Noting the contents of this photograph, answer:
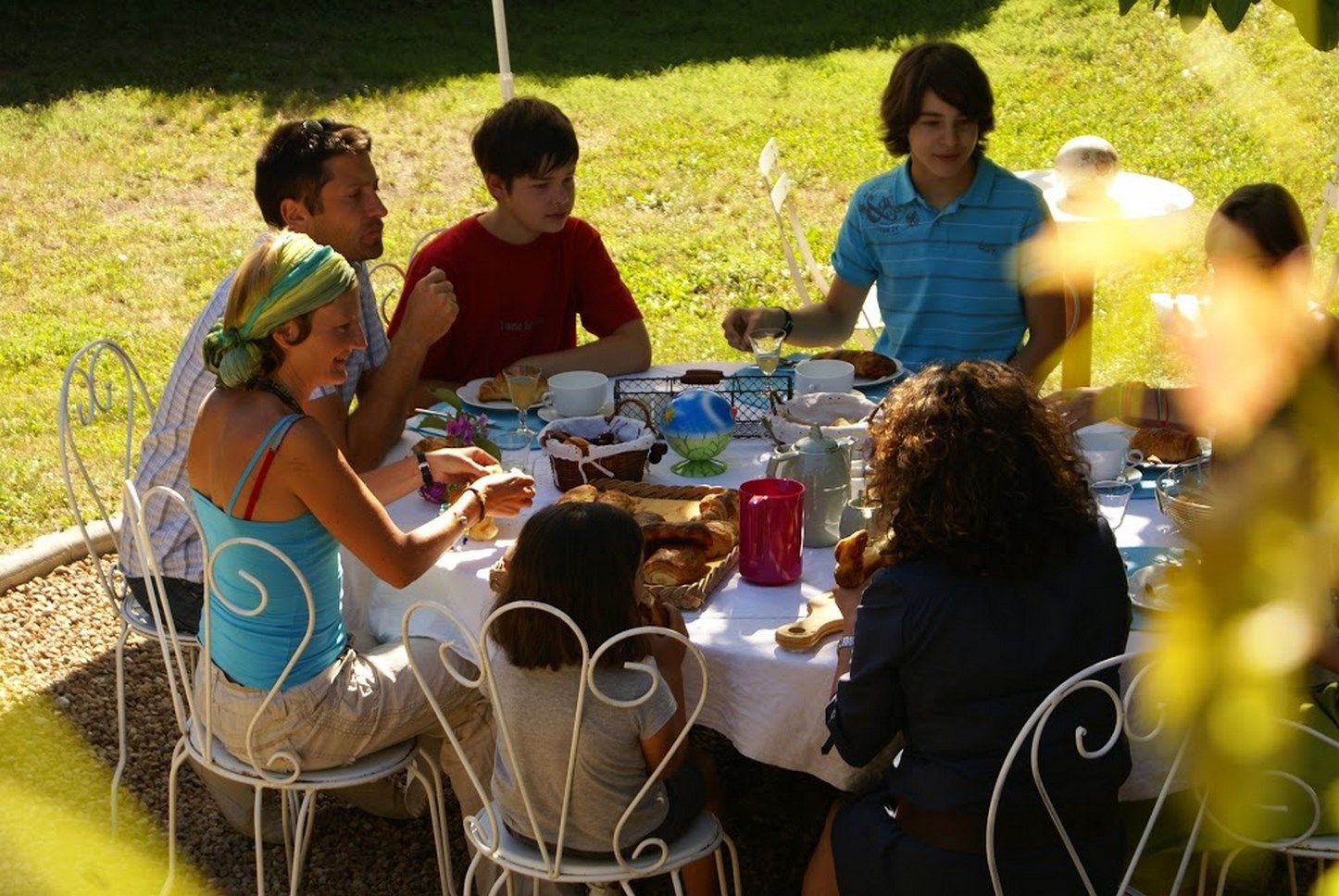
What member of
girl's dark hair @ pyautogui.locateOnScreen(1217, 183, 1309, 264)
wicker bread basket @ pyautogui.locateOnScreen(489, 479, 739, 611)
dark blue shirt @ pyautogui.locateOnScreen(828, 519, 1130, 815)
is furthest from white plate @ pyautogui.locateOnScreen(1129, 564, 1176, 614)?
girl's dark hair @ pyautogui.locateOnScreen(1217, 183, 1309, 264)

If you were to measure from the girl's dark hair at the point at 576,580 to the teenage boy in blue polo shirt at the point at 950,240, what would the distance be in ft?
5.18

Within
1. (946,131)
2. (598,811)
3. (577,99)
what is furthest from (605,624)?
(577,99)

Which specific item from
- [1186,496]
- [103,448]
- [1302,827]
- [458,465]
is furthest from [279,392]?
[103,448]

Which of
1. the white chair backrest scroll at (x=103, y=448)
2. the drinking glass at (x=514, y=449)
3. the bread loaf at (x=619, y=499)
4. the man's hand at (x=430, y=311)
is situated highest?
the man's hand at (x=430, y=311)

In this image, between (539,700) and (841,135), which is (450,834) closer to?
(539,700)

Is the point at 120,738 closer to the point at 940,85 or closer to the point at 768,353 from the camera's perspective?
the point at 768,353

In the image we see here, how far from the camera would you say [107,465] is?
5.91 m

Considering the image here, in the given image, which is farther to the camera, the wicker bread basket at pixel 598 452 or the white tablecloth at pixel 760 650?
the wicker bread basket at pixel 598 452

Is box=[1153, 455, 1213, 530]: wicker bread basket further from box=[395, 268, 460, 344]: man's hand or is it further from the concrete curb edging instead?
the concrete curb edging

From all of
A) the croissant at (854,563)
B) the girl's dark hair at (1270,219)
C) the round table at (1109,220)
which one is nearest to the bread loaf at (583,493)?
the croissant at (854,563)

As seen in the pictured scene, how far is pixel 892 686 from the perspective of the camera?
232cm

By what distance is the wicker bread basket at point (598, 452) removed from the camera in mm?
3043

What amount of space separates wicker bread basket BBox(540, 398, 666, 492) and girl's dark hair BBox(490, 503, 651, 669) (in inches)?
25.0

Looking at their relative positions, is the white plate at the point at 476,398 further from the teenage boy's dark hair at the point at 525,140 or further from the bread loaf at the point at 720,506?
the bread loaf at the point at 720,506
